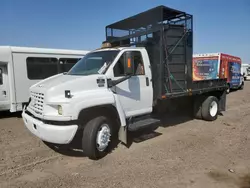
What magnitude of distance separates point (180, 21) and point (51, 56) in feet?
18.5

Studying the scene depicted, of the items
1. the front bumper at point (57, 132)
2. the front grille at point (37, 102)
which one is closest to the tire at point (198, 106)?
the front bumper at point (57, 132)

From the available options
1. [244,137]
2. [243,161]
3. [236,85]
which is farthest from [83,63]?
[236,85]

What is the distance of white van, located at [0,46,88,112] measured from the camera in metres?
8.40

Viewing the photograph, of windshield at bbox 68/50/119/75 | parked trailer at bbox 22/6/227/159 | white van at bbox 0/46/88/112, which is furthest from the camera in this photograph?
white van at bbox 0/46/88/112

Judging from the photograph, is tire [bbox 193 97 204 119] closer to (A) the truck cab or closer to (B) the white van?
(A) the truck cab

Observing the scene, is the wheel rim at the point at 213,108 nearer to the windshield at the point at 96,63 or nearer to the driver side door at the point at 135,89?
the driver side door at the point at 135,89

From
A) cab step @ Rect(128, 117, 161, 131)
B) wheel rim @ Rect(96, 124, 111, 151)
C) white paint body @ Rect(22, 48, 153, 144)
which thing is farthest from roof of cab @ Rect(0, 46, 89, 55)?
wheel rim @ Rect(96, 124, 111, 151)

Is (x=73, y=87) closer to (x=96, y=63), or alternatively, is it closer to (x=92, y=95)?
(x=92, y=95)

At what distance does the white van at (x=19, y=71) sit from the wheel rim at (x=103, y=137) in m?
Result: 5.32

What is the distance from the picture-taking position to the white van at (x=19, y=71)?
8.40 metres

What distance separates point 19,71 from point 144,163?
6.58 meters

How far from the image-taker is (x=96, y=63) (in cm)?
526

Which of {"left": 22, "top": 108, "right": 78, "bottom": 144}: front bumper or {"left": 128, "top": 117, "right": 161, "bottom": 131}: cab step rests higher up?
{"left": 22, "top": 108, "right": 78, "bottom": 144}: front bumper

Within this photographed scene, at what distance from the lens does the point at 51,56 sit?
31.0 ft
